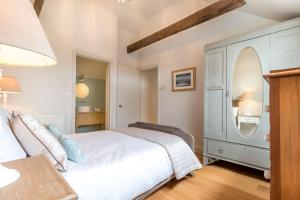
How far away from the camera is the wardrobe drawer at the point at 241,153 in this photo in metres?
→ 2.08

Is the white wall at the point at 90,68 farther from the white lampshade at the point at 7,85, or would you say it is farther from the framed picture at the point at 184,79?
the white lampshade at the point at 7,85

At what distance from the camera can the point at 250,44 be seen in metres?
2.23

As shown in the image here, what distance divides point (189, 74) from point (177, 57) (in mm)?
589

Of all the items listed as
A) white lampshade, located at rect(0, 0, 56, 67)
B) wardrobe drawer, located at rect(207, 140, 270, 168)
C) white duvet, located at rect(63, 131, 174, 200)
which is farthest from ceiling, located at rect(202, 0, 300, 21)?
white lampshade, located at rect(0, 0, 56, 67)

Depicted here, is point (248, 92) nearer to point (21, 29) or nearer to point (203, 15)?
point (203, 15)

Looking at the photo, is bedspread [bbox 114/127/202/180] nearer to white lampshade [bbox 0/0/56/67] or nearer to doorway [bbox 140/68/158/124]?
white lampshade [bbox 0/0/56/67]

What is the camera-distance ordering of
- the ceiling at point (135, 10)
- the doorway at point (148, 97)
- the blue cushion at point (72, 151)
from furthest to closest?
the doorway at point (148, 97)
the ceiling at point (135, 10)
the blue cushion at point (72, 151)

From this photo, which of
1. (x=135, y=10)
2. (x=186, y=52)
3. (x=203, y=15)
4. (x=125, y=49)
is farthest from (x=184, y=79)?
(x=135, y=10)

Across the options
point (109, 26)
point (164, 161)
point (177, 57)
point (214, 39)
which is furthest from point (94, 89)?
point (164, 161)

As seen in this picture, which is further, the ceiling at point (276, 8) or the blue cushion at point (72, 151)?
the ceiling at point (276, 8)

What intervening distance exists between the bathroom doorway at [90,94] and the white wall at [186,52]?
162cm

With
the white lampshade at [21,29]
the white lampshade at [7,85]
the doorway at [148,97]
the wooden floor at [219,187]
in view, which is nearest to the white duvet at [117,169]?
the wooden floor at [219,187]

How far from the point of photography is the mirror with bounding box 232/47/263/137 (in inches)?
87.8

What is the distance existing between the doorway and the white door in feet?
0.63
